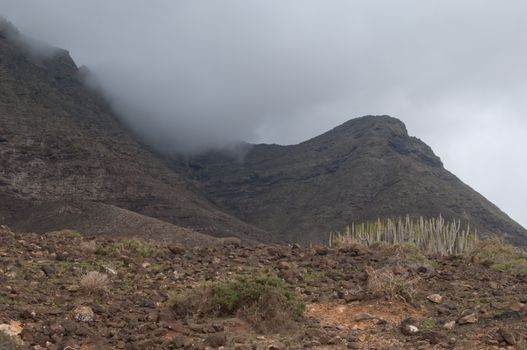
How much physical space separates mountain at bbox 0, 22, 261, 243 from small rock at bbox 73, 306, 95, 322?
3694 centimetres

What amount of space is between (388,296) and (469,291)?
70.0 inches

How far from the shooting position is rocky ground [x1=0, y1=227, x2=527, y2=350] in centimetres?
700

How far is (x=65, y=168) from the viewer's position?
209 ft

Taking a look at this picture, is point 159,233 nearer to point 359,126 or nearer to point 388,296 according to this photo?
point 388,296

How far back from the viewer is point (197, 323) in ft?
26.0

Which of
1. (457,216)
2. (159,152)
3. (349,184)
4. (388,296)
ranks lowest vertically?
(388,296)

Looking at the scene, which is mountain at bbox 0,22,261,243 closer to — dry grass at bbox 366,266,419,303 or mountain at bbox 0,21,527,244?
mountain at bbox 0,21,527,244

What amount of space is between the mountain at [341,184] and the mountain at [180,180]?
28 cm

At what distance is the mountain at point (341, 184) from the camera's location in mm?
76125

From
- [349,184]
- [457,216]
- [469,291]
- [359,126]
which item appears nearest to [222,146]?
[359,126]

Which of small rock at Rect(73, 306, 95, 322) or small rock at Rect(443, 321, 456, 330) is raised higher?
small rock at Rect(443, 321, 456, 330)

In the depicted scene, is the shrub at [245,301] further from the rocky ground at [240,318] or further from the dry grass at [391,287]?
the dry grass at [391,287]

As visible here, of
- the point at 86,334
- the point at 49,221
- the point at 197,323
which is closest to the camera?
the point at 86,334

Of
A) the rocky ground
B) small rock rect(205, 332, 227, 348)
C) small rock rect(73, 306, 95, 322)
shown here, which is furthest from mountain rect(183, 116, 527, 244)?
small rock rect(205, 332, 227, 348)
